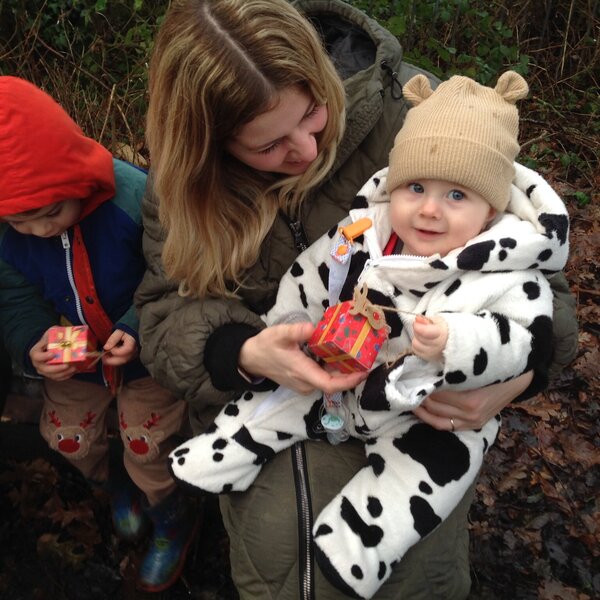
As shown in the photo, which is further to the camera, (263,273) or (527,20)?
(527,20)

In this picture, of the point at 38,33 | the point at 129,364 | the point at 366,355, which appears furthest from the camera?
the point at 38,33

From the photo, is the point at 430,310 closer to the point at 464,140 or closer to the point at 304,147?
the point at 464,140

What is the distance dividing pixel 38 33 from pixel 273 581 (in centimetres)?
454

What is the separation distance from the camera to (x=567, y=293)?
216cm

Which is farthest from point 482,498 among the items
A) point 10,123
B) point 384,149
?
point 10,123

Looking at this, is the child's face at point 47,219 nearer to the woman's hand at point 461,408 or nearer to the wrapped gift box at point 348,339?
the wrapped gift box at point 348,339

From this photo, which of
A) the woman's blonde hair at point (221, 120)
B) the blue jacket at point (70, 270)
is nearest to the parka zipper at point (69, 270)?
the blue jacket at point (70, 270)

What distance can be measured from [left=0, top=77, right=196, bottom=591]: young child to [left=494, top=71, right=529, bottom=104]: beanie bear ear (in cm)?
143

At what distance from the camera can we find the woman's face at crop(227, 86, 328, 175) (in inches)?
74.1

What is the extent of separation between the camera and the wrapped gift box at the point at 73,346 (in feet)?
7.72

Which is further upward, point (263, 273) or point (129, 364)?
point (263, 273)

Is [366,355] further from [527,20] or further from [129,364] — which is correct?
[527,20]

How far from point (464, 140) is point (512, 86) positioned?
0.32 meters

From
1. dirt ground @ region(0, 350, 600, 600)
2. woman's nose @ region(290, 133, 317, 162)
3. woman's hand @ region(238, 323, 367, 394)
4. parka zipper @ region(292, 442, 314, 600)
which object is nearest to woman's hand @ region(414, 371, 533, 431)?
woman's hand @ region(238, 323, 367, 394)
